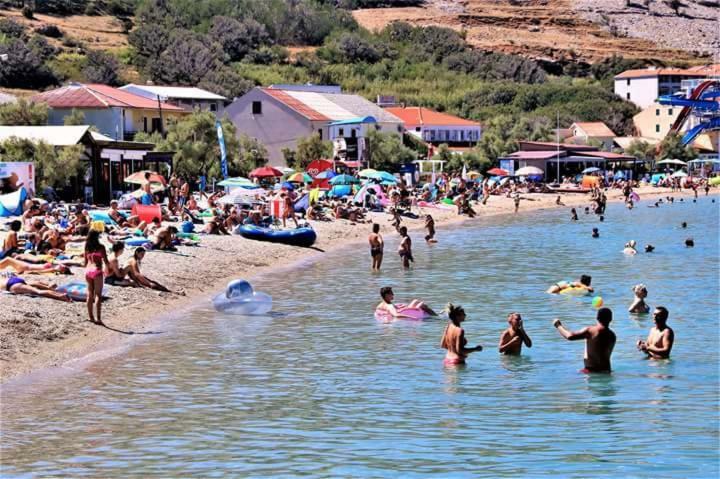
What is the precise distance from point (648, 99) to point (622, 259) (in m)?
96.5

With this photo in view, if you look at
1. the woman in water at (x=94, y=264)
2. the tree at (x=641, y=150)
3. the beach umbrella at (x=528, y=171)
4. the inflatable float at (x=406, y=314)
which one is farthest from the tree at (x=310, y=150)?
the woman in water at (x=94, y=264)

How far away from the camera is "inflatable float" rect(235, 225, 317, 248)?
34.9 metres

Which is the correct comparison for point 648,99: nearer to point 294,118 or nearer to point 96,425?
point 294,118

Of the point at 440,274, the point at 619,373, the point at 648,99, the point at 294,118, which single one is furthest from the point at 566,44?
the point at 619,373

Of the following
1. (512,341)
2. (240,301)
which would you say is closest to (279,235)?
(240,301)

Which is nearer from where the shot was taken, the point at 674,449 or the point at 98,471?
the point at 98,471

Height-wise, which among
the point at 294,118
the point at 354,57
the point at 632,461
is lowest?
the point at 632,461

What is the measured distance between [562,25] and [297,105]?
355 ft

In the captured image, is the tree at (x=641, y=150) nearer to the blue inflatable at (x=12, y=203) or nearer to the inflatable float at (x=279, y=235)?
the inflatable float at (x=279, y=235)

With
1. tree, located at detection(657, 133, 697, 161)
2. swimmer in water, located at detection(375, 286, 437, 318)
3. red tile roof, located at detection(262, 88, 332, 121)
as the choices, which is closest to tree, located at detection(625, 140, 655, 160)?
tree, located at detection(657, 133, 697, 161)

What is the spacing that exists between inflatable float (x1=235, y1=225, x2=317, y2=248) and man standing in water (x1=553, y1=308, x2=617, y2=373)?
19025 mm

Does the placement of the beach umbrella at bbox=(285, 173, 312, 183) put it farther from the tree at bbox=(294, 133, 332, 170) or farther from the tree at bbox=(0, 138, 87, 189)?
the tree at bbox=(0, 138, 87, 189)

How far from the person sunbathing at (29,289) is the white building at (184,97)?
176 feet

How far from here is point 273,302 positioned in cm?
2459
